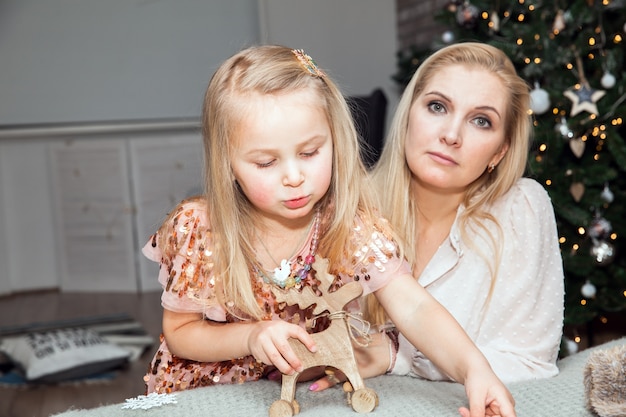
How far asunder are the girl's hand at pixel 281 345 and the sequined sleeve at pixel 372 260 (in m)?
0.18

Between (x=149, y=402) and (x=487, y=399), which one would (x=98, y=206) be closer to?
(x=149, y=402)

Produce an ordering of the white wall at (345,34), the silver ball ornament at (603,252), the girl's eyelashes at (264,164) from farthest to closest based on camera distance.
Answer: the white wall at (345,34) → the silver ball ornament at (603,252) → the girl's eyelashes at (264,164)

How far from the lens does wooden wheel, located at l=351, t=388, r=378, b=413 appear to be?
1.06m

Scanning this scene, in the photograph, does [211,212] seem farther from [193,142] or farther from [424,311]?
[193,142]

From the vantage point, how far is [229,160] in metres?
1.16

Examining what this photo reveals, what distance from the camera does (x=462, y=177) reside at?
1.53 metres

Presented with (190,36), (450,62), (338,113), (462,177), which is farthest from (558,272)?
(190,36)

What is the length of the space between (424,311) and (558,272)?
50cm

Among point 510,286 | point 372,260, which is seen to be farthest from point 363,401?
point 510,286

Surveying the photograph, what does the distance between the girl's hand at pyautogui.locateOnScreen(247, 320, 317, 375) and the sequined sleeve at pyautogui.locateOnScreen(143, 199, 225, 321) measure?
169 mm

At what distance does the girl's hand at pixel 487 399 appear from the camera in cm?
102

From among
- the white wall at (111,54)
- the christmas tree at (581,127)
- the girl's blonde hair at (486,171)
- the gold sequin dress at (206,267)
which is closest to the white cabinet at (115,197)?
the white wall at (111,54)

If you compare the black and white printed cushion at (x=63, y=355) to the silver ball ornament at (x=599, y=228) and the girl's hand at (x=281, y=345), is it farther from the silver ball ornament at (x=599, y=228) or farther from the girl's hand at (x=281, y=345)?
the girl's hand at (x=281, y=345)

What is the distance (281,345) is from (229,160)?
311mm
